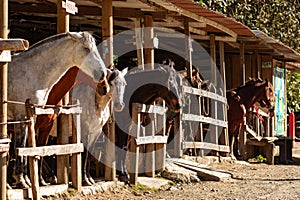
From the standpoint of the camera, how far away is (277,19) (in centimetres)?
2606

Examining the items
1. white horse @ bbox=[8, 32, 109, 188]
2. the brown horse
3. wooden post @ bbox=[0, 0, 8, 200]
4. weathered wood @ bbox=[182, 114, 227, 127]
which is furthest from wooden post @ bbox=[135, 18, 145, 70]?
wooden post @ bbox=[0, 0, 8, 200]

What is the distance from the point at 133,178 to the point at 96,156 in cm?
78

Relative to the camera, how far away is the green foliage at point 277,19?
2417 cm

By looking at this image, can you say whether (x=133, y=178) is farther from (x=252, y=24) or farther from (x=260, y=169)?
(x=252, y=24)

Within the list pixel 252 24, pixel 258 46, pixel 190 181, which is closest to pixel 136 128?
pixel 190 181

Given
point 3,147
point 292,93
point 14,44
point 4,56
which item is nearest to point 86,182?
point 3,147

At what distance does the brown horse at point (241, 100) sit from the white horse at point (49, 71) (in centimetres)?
814

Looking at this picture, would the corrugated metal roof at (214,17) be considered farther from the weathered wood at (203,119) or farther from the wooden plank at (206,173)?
the wooden plank at (206,173)

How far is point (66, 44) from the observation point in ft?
28.0

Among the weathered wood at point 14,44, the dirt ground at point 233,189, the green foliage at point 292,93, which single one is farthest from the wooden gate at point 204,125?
the green foliage at point 292,93

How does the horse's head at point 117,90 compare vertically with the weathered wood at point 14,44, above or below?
below

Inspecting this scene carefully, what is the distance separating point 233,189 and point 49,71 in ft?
13.9

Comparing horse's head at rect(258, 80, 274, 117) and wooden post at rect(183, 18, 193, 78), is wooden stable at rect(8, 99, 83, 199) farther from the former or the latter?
horse's head at rect(258, 80, 274, 117)

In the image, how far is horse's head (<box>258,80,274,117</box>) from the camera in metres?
17.0
